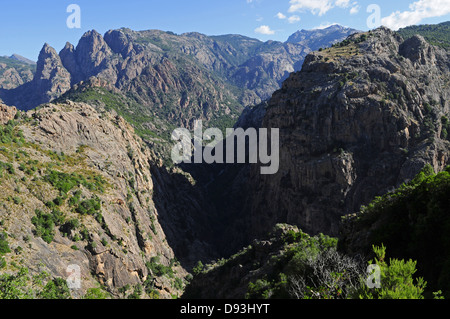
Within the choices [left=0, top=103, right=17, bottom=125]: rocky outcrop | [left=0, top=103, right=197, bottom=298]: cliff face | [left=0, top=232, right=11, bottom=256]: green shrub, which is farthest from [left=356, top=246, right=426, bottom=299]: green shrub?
[left=0, top=103, right=17, bottom=125]: rocky outcrop

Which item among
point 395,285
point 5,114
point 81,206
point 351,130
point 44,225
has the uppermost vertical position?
point 5,114

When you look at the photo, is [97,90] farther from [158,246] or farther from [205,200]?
[158,246]

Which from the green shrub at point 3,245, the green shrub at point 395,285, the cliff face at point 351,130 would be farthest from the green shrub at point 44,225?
the cliff face at point 351,130

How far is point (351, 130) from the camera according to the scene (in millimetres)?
84188

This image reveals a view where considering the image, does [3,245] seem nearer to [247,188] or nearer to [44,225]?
[44,225]

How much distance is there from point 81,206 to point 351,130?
238 feet

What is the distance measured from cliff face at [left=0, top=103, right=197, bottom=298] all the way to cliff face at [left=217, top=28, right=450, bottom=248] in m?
40.8

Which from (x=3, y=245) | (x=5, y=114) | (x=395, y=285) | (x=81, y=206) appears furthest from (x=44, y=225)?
(x=395, y=285)
